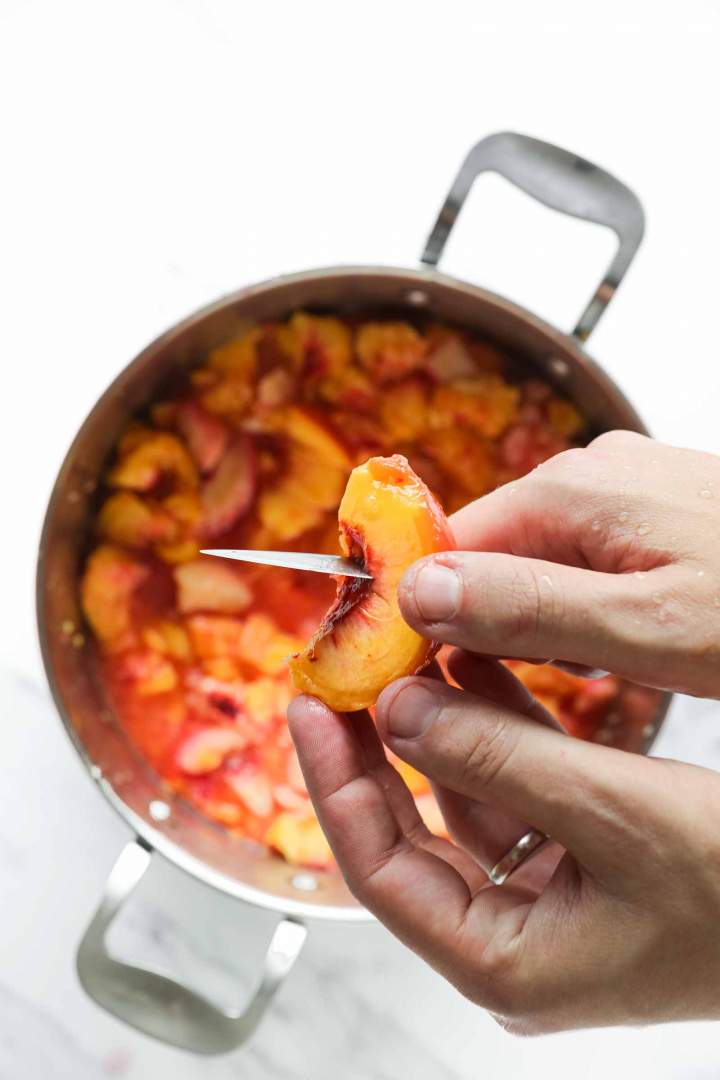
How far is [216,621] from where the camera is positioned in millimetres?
1246

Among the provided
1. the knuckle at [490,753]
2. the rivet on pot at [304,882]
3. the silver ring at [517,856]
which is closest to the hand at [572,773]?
the knuckle at [490,753]

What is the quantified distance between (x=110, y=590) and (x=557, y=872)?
0.74 meters

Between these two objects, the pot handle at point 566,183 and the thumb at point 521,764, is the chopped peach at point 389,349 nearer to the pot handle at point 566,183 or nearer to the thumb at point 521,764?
the pot handle at point 566,183

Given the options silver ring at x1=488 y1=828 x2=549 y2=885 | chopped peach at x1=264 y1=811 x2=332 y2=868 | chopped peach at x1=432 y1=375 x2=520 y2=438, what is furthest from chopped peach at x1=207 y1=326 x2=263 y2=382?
silver ring at x1=488 y1=828 x2=549 y2=885

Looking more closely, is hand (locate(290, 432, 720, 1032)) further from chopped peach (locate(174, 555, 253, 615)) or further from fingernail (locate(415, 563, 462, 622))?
chopped peach (locate(174, 555, 253, 615))

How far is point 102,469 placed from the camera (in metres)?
1.19

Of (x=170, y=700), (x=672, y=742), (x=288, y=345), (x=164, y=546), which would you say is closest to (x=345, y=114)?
(x=288, y=345)

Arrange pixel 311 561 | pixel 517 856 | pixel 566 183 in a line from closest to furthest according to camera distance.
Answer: pixel 311 561
pixel 517 856
pixel 566 183

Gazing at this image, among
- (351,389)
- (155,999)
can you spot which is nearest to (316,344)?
(351,389)

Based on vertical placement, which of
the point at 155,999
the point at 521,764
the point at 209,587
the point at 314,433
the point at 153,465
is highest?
the point at 521,764

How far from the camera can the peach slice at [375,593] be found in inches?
26.9

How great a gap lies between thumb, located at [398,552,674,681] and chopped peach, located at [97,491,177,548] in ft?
2.22

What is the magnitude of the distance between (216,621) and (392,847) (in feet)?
1.89

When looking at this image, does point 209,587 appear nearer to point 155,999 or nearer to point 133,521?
point 133,521
